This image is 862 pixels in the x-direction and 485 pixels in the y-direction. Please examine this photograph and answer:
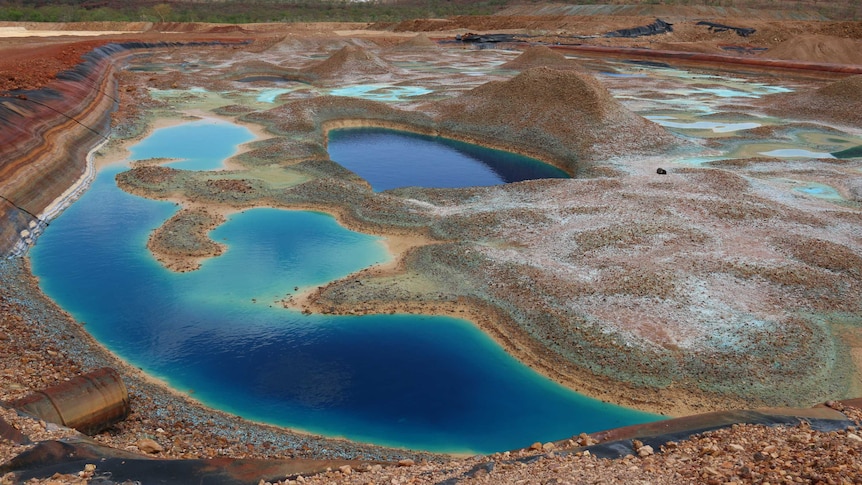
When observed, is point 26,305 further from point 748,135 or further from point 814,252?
point 748,135

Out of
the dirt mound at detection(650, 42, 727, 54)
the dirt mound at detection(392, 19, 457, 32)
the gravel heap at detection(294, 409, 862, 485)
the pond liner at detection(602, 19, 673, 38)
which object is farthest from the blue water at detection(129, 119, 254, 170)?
the dirt mound at detection(392, 19, 457, 32)

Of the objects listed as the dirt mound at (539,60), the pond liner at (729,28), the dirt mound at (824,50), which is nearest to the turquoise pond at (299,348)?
the dirt mound at (539,60)

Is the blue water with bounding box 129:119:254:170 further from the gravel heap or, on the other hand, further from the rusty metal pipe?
the gravel heap

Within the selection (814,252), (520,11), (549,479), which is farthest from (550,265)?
(520,11)

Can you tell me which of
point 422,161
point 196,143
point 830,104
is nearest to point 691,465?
point 422,161

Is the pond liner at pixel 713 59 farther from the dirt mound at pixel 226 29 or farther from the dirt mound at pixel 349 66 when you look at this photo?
the dirt mound at pixel 226 29

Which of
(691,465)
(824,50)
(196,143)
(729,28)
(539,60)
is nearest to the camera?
(691,465)

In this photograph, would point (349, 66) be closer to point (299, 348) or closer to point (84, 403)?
point (299, 348)
